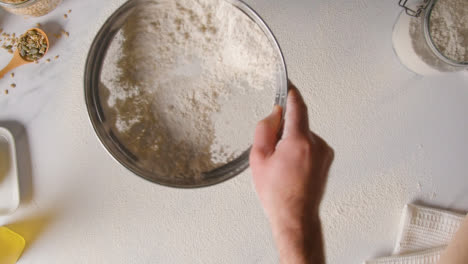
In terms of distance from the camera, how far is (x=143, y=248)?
0.63m

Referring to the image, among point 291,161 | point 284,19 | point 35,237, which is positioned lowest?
point 35,237

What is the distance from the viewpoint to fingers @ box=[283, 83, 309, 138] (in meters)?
0.46

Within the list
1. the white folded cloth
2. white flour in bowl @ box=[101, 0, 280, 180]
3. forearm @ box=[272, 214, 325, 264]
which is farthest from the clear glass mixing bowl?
the white folded cloth

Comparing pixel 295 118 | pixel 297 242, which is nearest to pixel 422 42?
pixel 295 118

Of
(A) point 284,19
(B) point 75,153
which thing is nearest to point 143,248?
(B) point 75,153

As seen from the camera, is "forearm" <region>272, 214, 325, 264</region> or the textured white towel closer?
"forearm" <region>272, 214, 325, 264</region>

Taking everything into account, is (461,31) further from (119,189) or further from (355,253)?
(119,189)

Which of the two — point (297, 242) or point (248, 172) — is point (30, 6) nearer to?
point (248, 172)

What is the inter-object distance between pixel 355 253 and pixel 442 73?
0.39m

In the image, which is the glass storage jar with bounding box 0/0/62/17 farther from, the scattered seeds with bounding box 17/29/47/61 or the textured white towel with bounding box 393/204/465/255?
the textured white towel with bounding box 393/204/465/255

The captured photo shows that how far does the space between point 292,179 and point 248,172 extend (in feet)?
0.56

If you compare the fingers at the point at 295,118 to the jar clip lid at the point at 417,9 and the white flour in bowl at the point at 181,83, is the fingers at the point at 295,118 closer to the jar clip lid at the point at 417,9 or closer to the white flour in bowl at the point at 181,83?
the white flour in bowl at the point at 181,83

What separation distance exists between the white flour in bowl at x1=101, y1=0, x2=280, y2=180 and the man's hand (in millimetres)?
89

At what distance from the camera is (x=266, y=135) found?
1.48 ft
